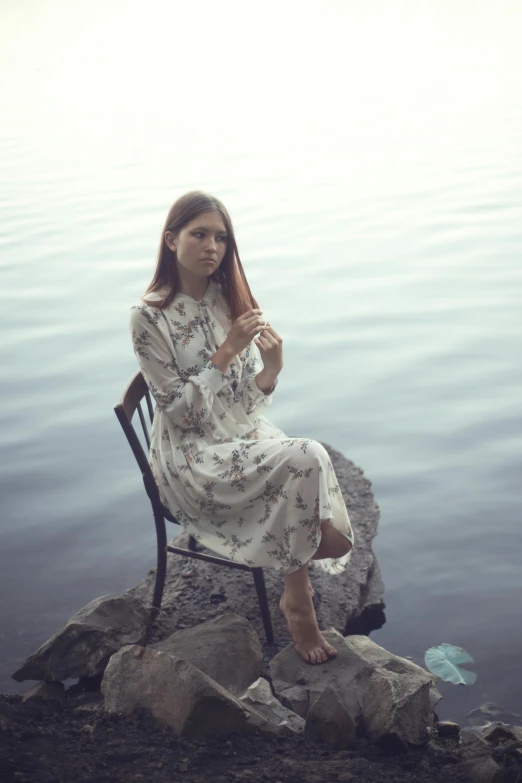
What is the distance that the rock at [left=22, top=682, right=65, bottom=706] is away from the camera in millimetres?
2637

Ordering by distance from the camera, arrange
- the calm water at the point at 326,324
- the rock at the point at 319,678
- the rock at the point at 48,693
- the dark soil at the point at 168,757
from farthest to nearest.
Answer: the calm water at the point at 326,324
the rock at the point at 48,693
the rock at the point at 319,678
the dark soil at the point at 168,757

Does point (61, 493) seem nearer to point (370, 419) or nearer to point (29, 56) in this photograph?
point (370, 419)

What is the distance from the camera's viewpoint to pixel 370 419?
4.80 m

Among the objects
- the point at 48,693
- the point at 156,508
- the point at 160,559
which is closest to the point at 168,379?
the point at 156,508

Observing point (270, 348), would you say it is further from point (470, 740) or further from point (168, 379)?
point (470, 740)

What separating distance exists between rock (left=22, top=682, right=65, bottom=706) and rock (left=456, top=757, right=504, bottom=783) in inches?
43.7

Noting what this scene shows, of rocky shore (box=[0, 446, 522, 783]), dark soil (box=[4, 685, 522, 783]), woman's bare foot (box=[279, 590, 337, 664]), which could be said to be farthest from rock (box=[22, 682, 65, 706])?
woman's bare foot (box=[279, 590, 337, 664])

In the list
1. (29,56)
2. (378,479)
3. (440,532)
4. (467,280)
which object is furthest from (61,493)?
(29,56)

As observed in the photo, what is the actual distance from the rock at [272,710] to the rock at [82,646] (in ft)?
1.44

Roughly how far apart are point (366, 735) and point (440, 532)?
1469 mm

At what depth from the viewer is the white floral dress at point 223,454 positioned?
260 centimetres

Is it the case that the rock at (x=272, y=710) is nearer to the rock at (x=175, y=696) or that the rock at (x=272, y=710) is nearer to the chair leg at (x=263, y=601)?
the rock at (x=175, y=696)

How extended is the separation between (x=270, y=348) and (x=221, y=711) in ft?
3.46

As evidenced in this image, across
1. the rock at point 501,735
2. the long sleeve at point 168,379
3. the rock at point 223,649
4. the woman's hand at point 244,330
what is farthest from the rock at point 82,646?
the rock at point 501,735
